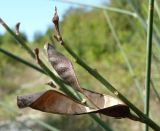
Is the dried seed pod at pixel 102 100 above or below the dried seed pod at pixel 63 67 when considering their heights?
below

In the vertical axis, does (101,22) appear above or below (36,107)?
above

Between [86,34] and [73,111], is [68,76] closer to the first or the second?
[73,111]

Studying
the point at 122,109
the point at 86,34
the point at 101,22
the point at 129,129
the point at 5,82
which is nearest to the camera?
the point at 122,109

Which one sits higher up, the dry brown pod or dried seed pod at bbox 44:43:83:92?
dried seed pod at bbox 44:43:83:92

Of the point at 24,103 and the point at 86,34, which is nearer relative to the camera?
the point at 24,103

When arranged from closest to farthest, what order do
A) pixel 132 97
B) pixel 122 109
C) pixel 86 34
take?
pixel 122 109
pixel 132 97
pixel 86 34

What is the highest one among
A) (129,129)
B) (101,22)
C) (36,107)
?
(101,22)

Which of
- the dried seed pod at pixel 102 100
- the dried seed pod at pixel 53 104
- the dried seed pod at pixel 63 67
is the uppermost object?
the dried seed pod at pixel 63 67

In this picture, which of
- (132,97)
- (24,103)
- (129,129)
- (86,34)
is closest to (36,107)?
(24,103)
